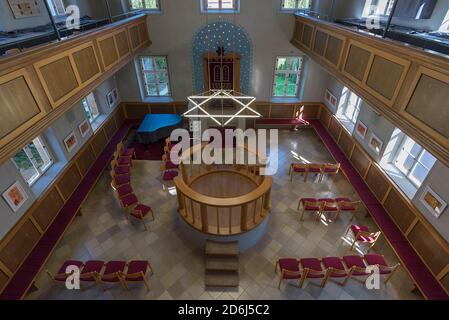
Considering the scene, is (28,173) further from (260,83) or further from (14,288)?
(260,83)

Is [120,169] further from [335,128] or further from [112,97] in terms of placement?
[335,128]

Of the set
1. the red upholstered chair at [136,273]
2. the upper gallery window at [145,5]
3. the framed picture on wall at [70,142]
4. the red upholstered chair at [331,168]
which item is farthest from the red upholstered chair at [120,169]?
the red upholstered chair at [331,168]

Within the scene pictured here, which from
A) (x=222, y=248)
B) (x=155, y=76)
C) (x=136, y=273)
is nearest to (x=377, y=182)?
(x=222, y=248)

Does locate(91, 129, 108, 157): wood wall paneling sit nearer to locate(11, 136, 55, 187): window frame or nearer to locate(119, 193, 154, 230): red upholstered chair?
locate(11, 136, 55, 187): window frame

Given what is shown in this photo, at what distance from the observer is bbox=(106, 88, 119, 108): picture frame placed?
11023mm

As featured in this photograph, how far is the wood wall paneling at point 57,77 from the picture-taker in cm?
490

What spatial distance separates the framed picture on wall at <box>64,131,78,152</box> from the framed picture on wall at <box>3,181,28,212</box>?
2104mm

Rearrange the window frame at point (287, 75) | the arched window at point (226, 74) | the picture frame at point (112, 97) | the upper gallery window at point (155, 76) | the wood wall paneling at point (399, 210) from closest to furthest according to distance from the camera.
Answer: the wood wall paneling at point (399, 210) → the picture frame at point (112, 97) → the window frame at point (287, 75) → the arched window at point (226, 74) → the upper gallery window at point (155, 76)

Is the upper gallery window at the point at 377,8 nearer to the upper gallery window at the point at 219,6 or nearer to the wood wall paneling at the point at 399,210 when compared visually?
the upper gallery window at the point at 219,6

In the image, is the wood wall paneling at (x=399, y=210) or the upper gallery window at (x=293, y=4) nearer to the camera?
the wood wall paneling at (x=399, y=210)

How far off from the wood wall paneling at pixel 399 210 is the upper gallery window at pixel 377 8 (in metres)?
6.28

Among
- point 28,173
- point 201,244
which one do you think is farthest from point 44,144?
point 201,244

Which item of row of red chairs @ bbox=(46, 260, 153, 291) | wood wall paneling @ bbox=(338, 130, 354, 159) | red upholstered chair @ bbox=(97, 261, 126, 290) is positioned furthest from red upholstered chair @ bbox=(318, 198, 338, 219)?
red upholstered chair @ bbox=(97, 261, 126, 290)

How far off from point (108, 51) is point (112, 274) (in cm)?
634
